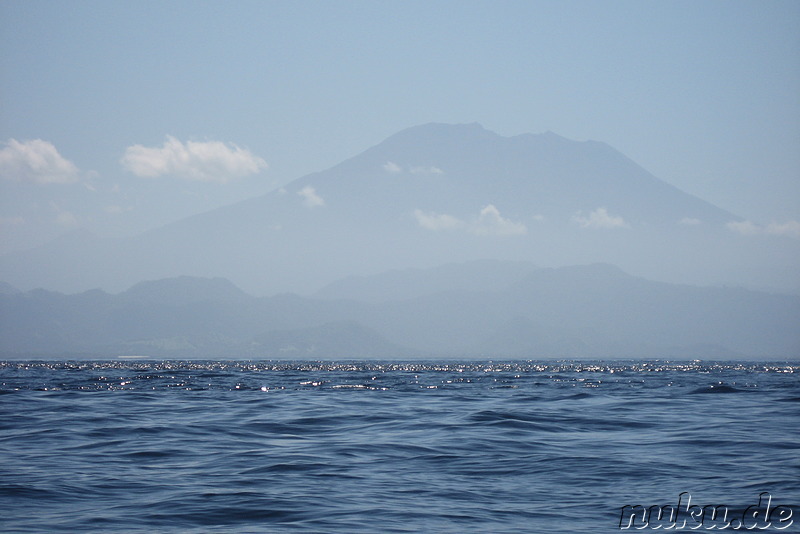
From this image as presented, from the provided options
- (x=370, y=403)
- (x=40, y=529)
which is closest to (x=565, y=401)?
(x=370, y=403)

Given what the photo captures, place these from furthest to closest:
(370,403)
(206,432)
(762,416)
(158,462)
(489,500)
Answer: (370,403) → (762,416) → (206,432) → (158,462) → (489,500)

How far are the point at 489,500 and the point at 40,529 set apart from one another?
7455mm

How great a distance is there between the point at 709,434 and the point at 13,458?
716 inches

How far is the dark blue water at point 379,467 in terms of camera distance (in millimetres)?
14070

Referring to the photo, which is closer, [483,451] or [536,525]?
[536,525]

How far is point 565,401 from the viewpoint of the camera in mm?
38250

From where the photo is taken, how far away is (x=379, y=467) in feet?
61.4

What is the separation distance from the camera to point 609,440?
902 inches

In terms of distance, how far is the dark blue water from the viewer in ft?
46.2

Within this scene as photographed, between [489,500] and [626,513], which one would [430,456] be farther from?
[626,513]

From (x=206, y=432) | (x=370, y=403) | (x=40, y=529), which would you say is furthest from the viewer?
(x=370, y=403)

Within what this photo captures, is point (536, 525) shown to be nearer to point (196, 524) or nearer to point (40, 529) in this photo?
point (196, 524)

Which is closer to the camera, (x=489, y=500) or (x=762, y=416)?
(x=489, y=500)

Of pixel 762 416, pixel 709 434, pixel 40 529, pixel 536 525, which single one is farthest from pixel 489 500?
pixel 762 416
